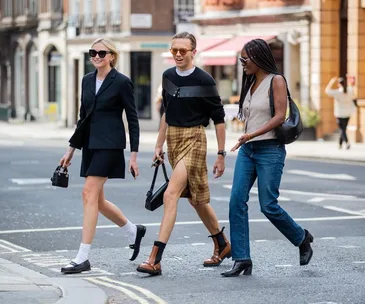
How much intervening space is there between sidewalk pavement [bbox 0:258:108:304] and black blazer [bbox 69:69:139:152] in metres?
1.28

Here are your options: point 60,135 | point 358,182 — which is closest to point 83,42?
point 60,135

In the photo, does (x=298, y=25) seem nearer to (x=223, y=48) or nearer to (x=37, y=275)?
(x=223, y=48)

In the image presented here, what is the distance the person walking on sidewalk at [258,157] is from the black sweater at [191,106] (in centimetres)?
35

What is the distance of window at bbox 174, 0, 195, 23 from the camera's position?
5012 centimetres

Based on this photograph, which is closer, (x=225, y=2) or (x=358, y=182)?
(x=358, y=182)

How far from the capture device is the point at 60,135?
4666cm

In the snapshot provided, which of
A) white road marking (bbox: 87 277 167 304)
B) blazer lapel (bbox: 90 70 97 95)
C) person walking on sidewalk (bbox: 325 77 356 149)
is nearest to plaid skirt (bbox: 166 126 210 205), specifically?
blazer lapel (bbox: 90 70 97 95)

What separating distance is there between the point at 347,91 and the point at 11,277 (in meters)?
23.2

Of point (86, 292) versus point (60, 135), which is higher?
point (86, 292)

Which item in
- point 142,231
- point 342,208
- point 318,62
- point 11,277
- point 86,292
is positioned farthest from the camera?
point 318,62

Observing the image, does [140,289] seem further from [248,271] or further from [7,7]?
[7,7]

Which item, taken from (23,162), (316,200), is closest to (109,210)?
(316,200)

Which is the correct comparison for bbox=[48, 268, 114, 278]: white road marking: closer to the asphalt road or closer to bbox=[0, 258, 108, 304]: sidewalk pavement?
the asphalt road

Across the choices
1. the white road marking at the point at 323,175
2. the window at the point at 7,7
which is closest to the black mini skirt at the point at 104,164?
the white road marking at the point at 323,175
